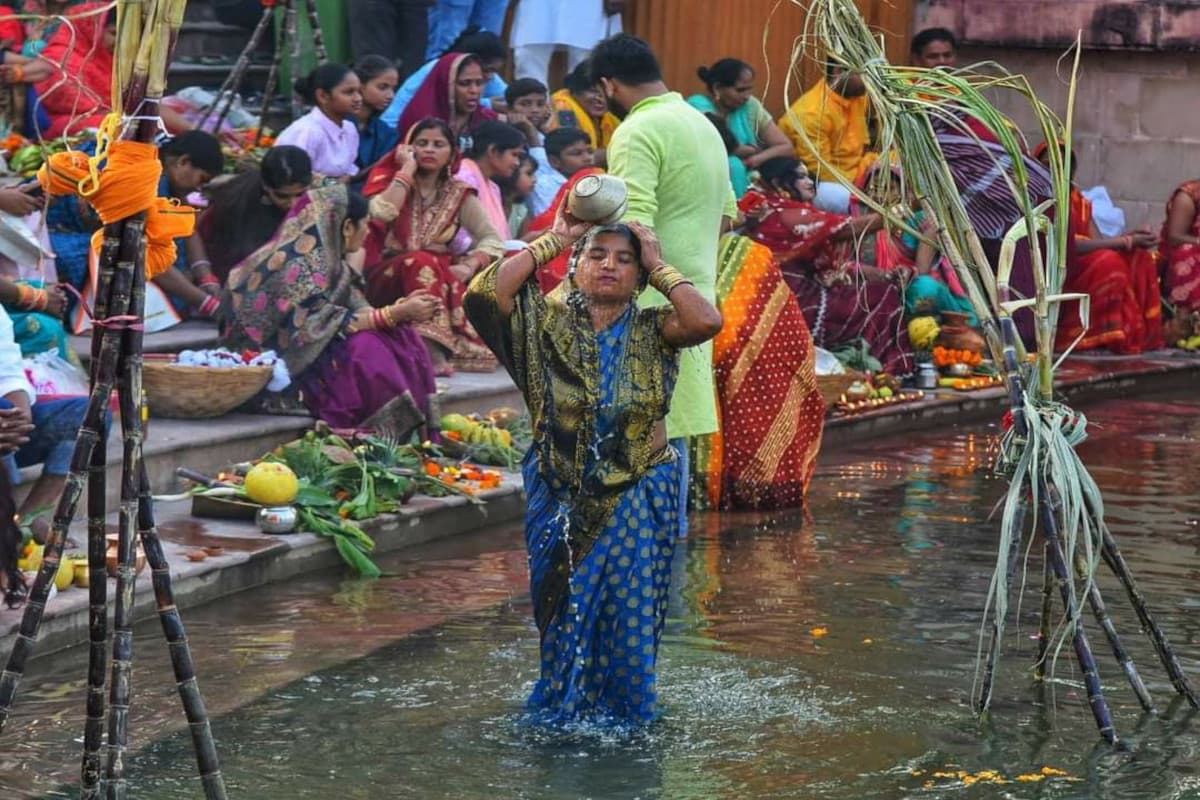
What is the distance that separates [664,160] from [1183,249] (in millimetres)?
9258

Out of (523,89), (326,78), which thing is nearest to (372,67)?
(326,78)

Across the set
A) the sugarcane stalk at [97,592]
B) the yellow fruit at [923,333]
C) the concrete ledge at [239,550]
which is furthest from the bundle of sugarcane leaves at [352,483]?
the yellow fruit at [923,333]

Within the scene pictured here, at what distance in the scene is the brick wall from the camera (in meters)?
17.0

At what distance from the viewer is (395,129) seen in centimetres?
1234

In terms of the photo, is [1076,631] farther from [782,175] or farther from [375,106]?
[375,106]

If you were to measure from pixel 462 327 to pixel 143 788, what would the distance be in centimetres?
609

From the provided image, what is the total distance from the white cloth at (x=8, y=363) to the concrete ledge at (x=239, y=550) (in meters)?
0.69

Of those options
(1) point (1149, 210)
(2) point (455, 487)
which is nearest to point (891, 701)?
(2) point (455, 487)

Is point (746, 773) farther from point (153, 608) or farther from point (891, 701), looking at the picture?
point (153, 608)

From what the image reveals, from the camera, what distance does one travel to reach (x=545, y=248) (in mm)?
5766

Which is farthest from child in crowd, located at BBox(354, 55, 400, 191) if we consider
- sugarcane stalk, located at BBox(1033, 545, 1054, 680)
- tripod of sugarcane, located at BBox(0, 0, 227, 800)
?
tripod of sugarcane, located at BBox(0, 0, 227, 800)

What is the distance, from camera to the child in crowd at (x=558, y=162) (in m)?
12.6

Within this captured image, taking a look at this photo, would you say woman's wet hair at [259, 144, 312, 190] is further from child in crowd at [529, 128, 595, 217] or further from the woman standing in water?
the woman standing in water

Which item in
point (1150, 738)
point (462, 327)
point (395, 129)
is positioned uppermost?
point (395, 129)
